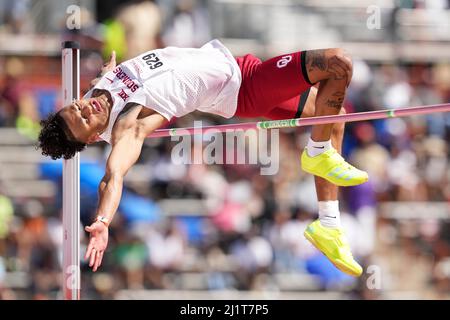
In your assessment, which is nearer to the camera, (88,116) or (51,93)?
(88,116)

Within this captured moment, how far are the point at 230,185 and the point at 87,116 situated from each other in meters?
5.07

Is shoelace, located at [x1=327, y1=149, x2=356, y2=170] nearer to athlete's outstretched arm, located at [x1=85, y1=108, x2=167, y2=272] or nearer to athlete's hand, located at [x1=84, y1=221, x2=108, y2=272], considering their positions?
athlete's outstretched arm, located at [x1=85, y1=108, x2=167, y2=272]

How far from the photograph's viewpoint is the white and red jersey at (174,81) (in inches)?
260

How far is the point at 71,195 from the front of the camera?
7.01 m

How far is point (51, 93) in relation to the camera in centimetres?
1182

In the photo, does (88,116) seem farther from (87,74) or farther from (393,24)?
(393,24)

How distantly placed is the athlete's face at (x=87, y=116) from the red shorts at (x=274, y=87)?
104 cm

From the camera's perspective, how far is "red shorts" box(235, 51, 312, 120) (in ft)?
22.6

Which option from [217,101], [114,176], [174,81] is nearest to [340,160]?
[217,101]

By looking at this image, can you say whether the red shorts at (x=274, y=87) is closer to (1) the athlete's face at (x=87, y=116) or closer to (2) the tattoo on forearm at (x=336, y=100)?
(2) the tattoo on forearm at (x=336, y=100)

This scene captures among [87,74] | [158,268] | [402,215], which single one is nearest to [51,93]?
[87,74]

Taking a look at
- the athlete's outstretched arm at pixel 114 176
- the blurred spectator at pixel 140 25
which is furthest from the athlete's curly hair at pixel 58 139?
the blurred spectator at pixel 140 25

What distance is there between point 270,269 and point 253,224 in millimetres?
539

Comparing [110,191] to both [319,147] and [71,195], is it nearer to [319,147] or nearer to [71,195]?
[71,195]
